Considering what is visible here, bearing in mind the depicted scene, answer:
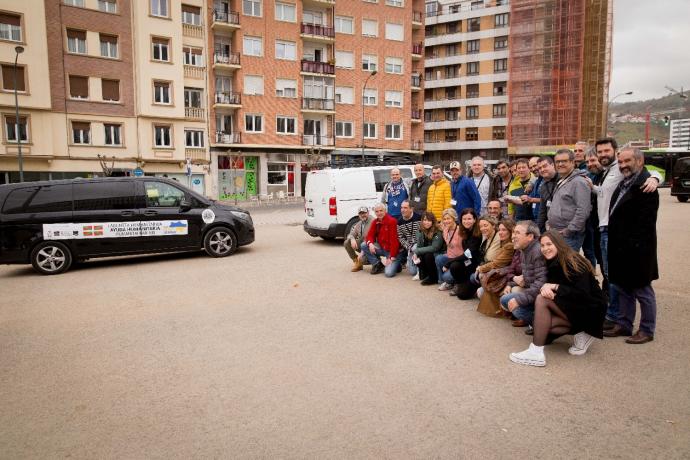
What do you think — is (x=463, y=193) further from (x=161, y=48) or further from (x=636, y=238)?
(x=161, y=48)

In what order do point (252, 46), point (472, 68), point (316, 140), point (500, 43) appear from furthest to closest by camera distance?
point (472, 68), point (500, 43), point (316, 140), point (252, 46)

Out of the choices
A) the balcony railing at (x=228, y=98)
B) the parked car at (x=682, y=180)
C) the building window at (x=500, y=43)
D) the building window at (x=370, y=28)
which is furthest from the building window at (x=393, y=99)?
the parked car at (x=682, y=180)

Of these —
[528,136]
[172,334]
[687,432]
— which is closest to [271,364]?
[172,334]

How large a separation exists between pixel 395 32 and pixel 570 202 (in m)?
46.9

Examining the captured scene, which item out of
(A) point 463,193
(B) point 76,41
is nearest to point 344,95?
(B) point 76,41

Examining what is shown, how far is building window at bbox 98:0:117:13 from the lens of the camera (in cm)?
3544

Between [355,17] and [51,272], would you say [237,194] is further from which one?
[51,272]

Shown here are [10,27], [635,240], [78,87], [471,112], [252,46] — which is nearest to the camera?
[635,240]

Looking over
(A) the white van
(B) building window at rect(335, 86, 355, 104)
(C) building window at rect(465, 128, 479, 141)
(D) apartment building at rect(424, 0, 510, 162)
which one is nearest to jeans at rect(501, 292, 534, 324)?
(A) the white van

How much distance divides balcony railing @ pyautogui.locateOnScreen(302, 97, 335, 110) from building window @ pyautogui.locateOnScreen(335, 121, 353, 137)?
1.87 meters

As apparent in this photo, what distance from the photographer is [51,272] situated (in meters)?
10.4

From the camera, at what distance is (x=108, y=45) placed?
118 ft

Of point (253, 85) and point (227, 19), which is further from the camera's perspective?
point (253, 85)

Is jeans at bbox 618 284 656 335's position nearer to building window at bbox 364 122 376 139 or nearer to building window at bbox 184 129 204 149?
building window at bbox 184 129 204 149
